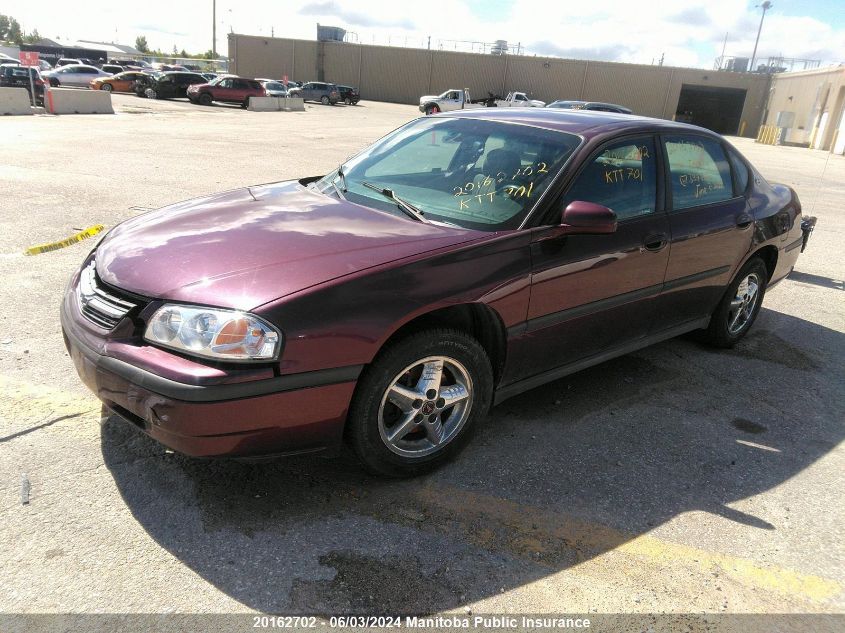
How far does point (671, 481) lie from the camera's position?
3145mm

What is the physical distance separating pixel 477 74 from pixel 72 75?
3368 cm

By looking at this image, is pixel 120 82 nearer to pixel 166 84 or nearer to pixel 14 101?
pixel 166 84

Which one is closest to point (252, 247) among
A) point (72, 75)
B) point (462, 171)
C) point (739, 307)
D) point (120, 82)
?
point (462, 171)

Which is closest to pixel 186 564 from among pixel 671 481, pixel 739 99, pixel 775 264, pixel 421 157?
pixel 671 481

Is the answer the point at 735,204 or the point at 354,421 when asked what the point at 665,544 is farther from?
the point at 735,204

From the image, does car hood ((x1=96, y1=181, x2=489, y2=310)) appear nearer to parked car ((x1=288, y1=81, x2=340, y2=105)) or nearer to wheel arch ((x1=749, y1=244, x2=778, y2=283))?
wheel arch ((x1=749, y1=244, x2=778, y2=283))

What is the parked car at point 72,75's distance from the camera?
32.4 metres

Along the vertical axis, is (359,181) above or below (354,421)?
above

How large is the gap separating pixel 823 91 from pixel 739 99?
58.4ft

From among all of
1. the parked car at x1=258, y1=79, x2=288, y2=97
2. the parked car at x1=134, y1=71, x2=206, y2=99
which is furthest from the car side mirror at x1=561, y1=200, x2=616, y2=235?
the parked car at x1=258, y1=79, x2=288, y2=97

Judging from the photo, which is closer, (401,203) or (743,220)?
(401,203)

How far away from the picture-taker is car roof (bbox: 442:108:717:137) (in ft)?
11.9

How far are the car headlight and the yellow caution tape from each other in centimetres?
432

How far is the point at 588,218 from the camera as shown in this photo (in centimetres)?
310
